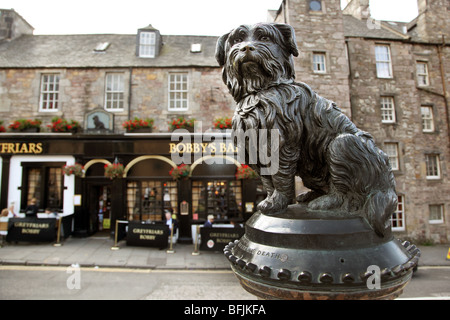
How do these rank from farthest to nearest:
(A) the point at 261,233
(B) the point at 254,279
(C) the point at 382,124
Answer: (C) the point at 382,124 < (A) the point at 261,233 < (B) the point at 254,279

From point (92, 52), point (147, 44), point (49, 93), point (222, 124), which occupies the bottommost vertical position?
point (222, 124)

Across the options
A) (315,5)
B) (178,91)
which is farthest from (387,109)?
(178,91)

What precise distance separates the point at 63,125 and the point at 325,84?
12228 mm

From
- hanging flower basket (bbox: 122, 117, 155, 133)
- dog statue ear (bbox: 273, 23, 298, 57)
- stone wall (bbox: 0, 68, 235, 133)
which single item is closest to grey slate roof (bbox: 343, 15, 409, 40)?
stone wall (bbox: 0, 68, 235, 133)

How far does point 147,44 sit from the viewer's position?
13.8 metres

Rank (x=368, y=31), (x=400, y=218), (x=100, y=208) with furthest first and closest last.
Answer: (x=368, y=31), (x=400, y=218), (x=100, y=208)

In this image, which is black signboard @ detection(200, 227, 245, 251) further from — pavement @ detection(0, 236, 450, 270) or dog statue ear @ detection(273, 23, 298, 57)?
dog statue ear @ detection(273, 23, 298, 57)

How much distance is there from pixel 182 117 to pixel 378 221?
11.3 metres

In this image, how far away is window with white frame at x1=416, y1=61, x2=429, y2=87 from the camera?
14469 millimetres

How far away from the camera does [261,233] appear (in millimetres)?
1972

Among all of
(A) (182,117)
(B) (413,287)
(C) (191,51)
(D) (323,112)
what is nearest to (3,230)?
(A) (182,117)

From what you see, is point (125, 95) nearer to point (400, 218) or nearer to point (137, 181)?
point (137, 181)

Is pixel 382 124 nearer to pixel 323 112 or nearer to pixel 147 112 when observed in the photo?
pixel 147 112

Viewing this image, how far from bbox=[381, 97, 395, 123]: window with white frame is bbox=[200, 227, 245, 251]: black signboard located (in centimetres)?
981
